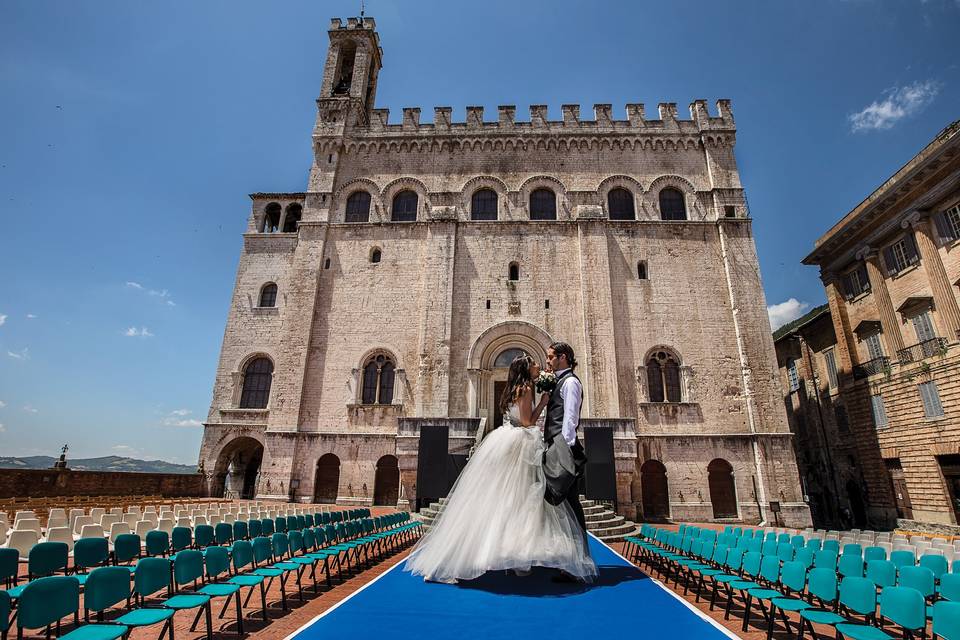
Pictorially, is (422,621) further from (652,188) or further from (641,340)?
(652,188)

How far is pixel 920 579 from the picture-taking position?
541cm

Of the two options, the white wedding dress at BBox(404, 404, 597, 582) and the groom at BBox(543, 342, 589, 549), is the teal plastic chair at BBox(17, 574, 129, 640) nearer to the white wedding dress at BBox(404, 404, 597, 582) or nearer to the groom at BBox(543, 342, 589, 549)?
the white wedding dress at BBox(404, 404, 597, 582)

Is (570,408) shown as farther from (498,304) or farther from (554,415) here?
(498,304)

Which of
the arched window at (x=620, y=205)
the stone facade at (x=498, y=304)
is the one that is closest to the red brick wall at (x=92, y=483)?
the stone facade at (x=498, y=304)

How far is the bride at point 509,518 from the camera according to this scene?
16.4ft

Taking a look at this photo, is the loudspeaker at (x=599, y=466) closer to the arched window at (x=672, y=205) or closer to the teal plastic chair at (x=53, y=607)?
the arched window at (x=672, y=205)

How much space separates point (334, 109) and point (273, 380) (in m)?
15.1

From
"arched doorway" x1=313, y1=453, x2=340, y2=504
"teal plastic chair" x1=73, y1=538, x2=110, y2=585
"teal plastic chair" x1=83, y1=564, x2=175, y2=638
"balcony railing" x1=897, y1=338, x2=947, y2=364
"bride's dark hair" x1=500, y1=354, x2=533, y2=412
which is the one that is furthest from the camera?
"arched doorway" x1=313, y1=453, x2=340, y2=504

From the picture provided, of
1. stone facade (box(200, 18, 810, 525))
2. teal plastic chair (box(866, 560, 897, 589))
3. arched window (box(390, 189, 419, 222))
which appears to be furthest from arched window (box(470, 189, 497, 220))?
teal plastic chair (box(866, 560, 897, 589))

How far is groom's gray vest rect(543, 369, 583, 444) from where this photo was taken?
5445 millimetres

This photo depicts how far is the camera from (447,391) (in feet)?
63.3

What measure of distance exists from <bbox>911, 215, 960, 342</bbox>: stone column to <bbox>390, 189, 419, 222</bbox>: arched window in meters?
21.4

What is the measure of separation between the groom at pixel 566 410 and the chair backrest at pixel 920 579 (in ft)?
13.1

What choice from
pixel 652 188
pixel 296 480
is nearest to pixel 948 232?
pixel 652 188
